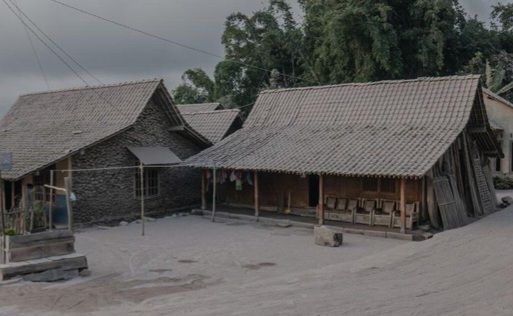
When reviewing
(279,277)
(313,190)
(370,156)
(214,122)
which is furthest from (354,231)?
(214,122)

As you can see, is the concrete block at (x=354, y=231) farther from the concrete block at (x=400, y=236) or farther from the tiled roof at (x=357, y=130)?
the tiled roof at (x=357, y=130)

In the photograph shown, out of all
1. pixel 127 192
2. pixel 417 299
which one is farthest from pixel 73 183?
pixel 417 299

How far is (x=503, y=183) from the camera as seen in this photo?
98.3ft

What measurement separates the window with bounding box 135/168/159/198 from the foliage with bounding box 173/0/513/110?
679 inches

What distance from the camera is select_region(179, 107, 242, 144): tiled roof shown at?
26.0 meters

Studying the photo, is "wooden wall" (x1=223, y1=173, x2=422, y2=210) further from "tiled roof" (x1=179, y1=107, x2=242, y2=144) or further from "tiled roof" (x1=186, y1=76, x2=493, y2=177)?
"tiled roof" (x1=179, y1=107, x2=242, y2=144)

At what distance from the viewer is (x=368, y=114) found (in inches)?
846

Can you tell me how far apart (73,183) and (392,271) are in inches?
465

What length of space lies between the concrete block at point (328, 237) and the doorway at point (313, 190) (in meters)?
5.20

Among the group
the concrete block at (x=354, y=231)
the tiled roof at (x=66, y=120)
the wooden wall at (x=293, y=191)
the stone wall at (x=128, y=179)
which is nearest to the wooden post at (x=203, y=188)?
the stone wall at (x=128, y=179)

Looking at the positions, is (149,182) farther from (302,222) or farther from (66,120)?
(302,222)

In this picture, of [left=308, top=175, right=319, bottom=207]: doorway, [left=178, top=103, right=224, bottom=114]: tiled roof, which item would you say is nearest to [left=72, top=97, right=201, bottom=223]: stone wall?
[left=308, top=175, right=319, bottom=207]: doorway

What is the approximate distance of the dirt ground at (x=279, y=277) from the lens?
9719 mm

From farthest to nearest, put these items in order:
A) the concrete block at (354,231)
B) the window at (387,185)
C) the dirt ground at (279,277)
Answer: the window at (387,185)
the concrete block at (354,231)
the dirt ground at (279,277)
